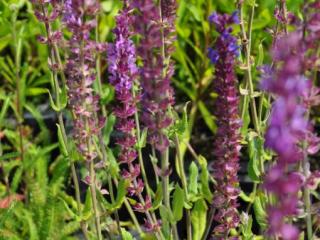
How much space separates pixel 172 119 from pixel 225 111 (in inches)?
11.3

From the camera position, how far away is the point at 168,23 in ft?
7.35

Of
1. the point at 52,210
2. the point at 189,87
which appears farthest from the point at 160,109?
the point at 189,87

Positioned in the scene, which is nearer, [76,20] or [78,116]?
[76,20]

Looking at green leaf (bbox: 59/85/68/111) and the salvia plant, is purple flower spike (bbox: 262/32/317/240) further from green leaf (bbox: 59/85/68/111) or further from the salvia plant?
green leaf (bbox: 59/85/68/111)

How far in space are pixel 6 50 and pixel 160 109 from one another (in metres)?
3.78

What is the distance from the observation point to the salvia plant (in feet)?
4.30

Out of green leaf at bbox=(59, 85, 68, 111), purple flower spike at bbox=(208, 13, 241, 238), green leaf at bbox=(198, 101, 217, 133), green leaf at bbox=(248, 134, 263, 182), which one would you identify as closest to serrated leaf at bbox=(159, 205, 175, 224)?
purple flower spike at bbox=(208, 13, 241, 238)

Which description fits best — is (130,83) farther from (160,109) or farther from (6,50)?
(6,50)

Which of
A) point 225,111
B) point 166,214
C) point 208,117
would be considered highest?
point 225,111

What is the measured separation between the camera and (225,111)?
171cm

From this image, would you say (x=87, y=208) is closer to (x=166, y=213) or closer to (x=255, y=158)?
(x=166, y=213)

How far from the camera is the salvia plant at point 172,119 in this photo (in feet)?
4.30

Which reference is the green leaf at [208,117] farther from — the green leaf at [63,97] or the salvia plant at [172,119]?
the green leaf at [63,97]

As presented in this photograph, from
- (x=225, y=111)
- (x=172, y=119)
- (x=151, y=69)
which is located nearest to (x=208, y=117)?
(x=172, y=119)
